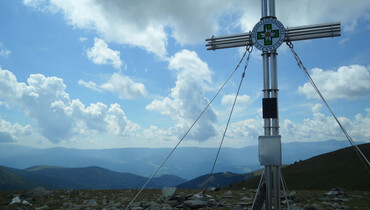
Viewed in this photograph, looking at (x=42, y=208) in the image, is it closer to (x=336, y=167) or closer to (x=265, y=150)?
(x=265, y=150)

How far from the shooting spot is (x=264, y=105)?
11562mm

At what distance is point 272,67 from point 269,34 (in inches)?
62.8

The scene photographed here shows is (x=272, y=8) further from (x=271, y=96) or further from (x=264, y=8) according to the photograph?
(x=271, y=96)

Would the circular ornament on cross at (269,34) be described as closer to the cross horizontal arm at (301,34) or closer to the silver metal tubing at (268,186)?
the cross horizontal arm at (301,34)

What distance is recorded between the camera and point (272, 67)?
1177 cm

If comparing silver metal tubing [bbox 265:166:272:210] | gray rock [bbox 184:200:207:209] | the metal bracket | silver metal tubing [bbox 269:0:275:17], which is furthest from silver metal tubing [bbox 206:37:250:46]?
gray rock [bbox 184:200:207:209]

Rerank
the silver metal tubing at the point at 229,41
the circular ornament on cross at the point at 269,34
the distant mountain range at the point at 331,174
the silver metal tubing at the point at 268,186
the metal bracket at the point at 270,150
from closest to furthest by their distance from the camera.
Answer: the metal bracket at the point at 270,150 < the silver metal tubing at the point at 268,186 < the circular ornament on cross at the point at 269,34 < the silver metal tubing at the point at 229,41 < the distant mountain range at the point at 331,174

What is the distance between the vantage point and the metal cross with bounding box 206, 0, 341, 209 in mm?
11203

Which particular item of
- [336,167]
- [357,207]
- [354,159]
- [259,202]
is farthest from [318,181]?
[259,202]

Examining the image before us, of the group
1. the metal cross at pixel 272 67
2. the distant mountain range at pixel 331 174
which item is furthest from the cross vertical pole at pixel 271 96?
the distant mountain range at pixel 331 174

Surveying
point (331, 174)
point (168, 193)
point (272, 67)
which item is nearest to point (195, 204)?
point (168, 193)

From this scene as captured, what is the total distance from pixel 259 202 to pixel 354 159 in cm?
10294

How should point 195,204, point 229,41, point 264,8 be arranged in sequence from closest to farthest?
point 264,8
point 229,41
point 195,204

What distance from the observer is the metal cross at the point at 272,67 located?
11.2m
